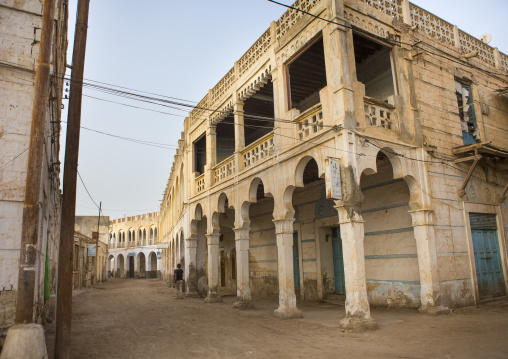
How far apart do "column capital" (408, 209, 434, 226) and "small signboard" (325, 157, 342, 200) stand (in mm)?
2699

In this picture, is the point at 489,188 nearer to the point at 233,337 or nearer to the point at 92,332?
the point at 233,337

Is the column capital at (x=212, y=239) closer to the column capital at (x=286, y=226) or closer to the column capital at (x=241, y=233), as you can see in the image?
the column capital at (x=241, y=233)

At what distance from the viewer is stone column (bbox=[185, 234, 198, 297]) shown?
16031mm

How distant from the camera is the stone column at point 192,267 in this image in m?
16.0

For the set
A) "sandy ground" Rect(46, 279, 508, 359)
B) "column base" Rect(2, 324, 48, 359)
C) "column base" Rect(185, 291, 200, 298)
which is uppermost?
"column base" Rect(2, 324, 48, 359)

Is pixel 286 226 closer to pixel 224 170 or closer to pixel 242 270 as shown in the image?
pixel 242 270

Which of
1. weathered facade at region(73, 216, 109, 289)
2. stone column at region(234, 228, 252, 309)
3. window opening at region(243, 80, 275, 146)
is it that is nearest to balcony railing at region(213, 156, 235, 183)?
window opening at region(243, 80, 275, 146)

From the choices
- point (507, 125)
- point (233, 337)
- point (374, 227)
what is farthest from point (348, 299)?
point (507, 125)

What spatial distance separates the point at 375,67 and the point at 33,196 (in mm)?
9574

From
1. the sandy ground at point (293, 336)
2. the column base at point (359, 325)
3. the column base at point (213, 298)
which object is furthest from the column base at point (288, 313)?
the column base at point (213, 298)

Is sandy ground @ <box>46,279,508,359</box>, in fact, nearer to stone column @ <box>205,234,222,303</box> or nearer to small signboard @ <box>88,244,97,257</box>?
stone column @ <box>205,234,222,303</box>

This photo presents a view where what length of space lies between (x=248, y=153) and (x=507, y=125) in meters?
8.99

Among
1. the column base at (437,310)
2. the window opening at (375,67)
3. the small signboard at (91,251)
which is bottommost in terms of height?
the column base at (437,310)

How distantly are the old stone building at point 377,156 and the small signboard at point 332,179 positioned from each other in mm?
36
